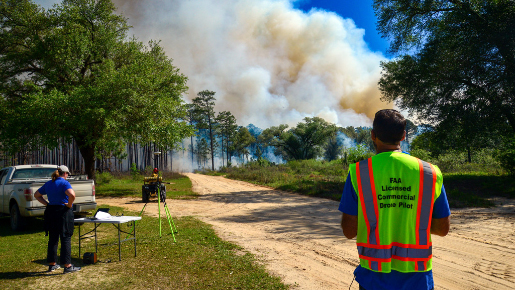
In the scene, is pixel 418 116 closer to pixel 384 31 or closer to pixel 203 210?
pixel 384 31

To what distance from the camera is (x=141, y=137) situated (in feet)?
65.2

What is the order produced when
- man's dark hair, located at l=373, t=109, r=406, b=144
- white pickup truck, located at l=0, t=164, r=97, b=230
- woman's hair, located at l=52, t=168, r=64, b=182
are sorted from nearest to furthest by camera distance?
man's dark hair, located at l=373, t=109, r=406, b=144, woman's hair, located at l=52, t=168, r=64, b=182, white pickup truck, located at l=0, t=164, r=97, b=230

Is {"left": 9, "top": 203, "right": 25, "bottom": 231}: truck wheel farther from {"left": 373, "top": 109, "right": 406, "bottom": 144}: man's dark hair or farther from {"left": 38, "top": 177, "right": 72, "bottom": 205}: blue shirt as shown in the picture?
{"left": 373, "top": 109, "right": 406, "bottom": 144}: man's dark hair

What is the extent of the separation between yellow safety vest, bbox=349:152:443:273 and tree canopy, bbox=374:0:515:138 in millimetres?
17661

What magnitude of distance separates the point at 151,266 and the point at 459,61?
59.0 feet

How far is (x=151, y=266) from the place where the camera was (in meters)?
5.93

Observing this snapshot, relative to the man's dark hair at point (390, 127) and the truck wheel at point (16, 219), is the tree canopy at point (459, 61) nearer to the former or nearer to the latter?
the man's dark hair at point (390, 127)

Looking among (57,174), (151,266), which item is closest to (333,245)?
(151,266)

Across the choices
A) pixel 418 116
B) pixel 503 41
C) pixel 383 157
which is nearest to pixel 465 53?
pixel 503 41

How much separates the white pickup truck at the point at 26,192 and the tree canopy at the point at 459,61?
18.0m

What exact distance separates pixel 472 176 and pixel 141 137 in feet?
67.3

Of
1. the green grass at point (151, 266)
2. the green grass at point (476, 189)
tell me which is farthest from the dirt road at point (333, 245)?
the green grass at point (476, 189)

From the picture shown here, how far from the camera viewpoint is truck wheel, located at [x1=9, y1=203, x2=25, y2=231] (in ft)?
30.5

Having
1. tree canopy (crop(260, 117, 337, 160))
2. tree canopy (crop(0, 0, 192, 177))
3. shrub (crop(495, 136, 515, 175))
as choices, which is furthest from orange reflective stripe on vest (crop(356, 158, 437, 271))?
tree canopy (crop(260, 117, 337, 160))
